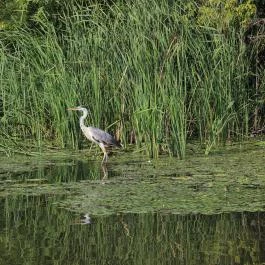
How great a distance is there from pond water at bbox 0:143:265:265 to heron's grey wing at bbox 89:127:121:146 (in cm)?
34

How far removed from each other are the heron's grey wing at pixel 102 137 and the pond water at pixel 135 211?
335 mm

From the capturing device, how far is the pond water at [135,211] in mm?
4262

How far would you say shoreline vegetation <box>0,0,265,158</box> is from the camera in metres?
7.50

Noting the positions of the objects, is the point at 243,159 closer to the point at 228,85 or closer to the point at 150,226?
the point at 228,85

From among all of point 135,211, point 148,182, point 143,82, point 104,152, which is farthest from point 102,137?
point 135,211

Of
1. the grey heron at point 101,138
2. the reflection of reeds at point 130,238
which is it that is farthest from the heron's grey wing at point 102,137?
the reflection of reeds at point 130,238

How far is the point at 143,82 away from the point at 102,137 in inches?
28.7

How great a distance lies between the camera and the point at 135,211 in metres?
5.23

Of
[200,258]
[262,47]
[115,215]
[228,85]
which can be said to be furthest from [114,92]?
[200,258]

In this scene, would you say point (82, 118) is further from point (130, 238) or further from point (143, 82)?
point (130, 238)

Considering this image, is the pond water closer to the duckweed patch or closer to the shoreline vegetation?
the duckweed patch

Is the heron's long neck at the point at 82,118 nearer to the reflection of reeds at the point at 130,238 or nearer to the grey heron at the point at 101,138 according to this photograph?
the grey heron at the point at 101,138

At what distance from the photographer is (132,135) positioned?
8.30 m

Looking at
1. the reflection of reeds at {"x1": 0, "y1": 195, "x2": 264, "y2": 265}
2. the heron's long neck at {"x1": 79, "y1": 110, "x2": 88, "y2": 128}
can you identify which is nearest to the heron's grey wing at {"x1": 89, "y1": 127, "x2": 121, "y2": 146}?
the heron's long neck at {"x1": 79, "y1": 110, "x2": 88, "y2": 128}
